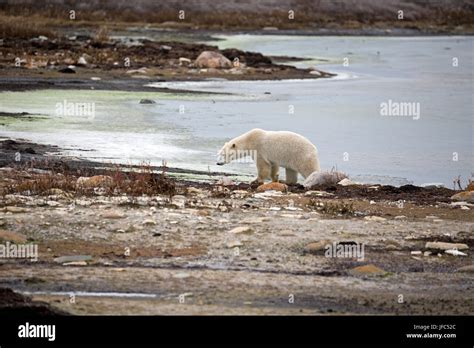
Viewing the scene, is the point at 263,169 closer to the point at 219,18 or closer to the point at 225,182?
the point at 225,182

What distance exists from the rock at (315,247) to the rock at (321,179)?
4.07m

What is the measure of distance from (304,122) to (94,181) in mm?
9540

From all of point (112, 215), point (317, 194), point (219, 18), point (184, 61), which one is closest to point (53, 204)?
point (112, 215)

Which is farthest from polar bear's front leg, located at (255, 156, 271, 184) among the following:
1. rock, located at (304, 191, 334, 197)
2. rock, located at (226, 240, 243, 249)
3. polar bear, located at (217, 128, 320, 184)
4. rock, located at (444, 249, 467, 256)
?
rock, located at (444, 249, 467, 256)

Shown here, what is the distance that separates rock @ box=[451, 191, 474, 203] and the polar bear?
85.7 inches

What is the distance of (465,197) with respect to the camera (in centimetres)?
Answer: 1409

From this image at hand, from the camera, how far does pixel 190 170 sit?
54.1 feet

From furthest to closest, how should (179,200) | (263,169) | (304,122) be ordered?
(304,122)
(263,169)
(179,200)

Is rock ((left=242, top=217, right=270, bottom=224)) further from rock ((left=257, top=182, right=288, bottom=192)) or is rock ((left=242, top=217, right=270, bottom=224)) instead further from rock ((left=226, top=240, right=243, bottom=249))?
rock ((left=257, top=182, right=288, bottom=192))

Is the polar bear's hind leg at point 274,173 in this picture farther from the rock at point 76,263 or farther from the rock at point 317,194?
the rock at point 76,263

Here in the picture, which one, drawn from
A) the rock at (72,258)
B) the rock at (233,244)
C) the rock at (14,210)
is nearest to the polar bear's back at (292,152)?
the rock at (233,244)

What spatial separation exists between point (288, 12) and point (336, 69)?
33.2 m
